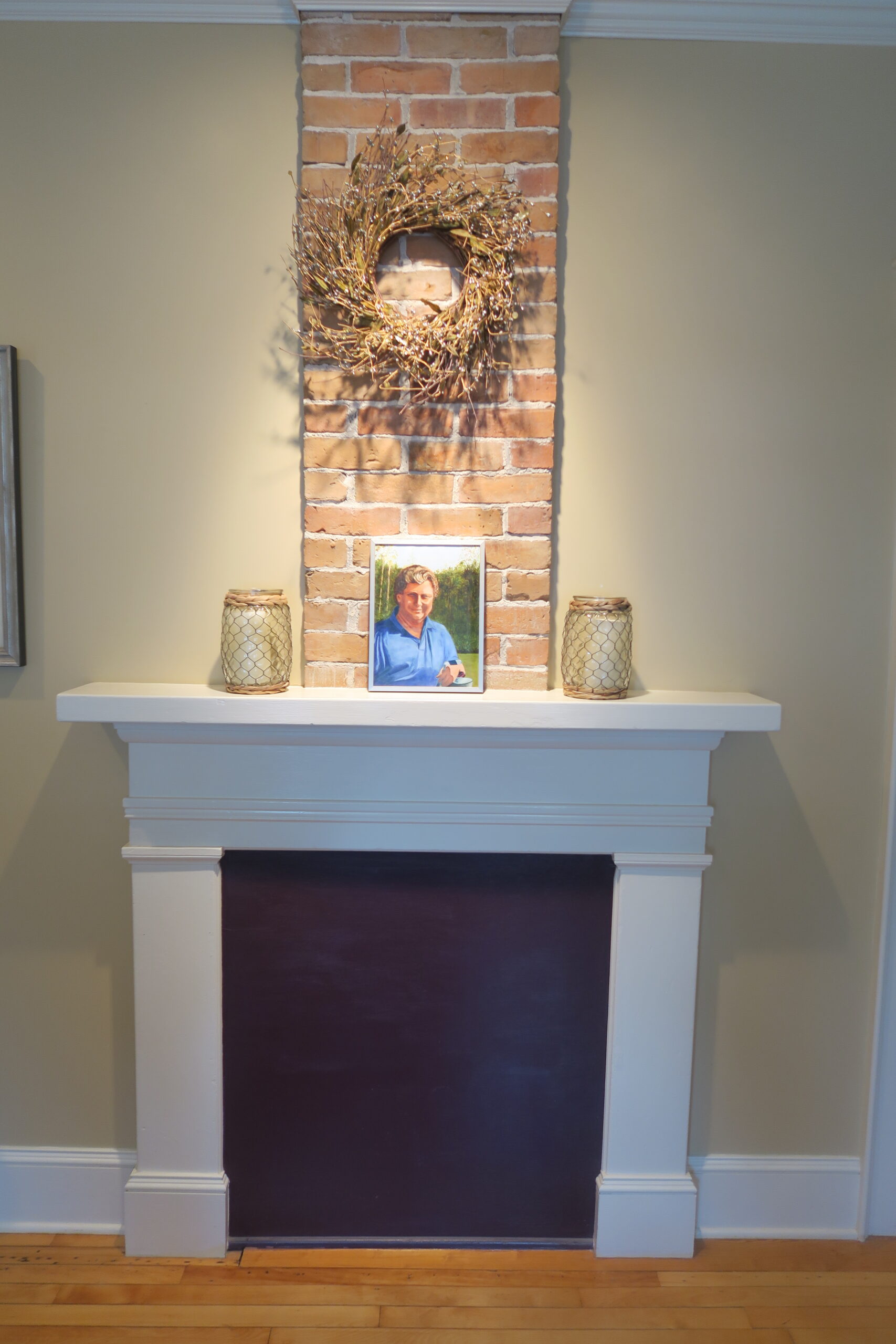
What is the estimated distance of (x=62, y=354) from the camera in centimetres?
197

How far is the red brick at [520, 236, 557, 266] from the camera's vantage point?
1.87 metres

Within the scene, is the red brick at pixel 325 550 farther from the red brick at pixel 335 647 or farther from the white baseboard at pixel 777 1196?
the white baseboard at pixel 777 1196

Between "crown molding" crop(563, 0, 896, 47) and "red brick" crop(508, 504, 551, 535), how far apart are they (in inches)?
38.6

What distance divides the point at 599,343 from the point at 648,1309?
6.77 ft

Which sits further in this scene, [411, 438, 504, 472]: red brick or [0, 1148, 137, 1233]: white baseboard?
[0, 1148, 137, 1233]: white baseboard

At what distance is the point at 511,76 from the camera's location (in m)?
1.83

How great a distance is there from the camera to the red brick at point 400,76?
184cm

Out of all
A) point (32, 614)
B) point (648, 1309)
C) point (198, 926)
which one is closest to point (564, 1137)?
point (648, 1309)

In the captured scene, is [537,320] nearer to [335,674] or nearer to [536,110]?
[536,110]

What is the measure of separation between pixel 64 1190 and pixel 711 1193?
1522 millimetres

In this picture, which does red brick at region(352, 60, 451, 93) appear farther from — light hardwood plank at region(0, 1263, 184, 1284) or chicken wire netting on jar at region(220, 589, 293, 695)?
light hardwood plank at region(0, 1263, 184, 1284)

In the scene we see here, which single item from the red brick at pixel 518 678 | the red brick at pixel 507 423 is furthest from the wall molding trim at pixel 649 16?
the red brick at pixel 518 678

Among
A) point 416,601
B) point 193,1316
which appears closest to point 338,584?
point 416,601

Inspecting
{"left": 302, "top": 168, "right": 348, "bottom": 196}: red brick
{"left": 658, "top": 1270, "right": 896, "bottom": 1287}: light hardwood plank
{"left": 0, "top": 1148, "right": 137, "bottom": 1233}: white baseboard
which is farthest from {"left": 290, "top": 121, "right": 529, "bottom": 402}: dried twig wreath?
{"left": 658, "top": 1270, "right": 896, "bottom": 1287}: light hardwood plank
